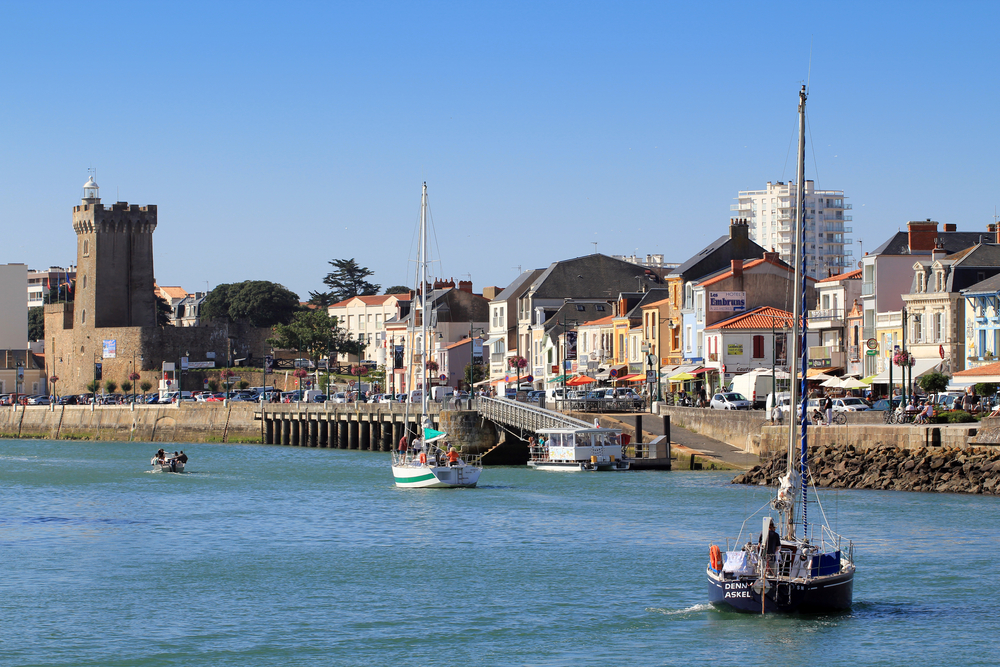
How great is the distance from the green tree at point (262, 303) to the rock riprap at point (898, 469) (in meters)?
123

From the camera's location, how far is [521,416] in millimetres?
67125

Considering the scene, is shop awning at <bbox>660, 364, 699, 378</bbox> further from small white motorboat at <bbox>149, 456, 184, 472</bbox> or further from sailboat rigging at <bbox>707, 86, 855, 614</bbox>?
sailboat rigging at <bbox>707, 86, 855, 614</bbox>

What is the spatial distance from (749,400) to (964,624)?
129ft

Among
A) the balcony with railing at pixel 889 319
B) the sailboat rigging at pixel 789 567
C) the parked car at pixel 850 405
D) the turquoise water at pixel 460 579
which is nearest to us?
the turquoise water at pixel 460 579

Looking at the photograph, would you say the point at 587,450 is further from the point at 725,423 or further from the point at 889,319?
the point at 889,319

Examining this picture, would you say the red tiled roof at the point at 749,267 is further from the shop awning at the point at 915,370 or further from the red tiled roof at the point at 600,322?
the shop awning at the point at 915,370

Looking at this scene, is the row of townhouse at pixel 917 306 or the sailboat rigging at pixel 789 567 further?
the row of townhouse at pixel 917 306

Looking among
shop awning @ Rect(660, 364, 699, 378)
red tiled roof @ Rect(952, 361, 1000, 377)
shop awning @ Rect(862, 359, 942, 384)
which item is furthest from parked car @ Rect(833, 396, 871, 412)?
shop awning @ Rect(660, 364, 699, 378)

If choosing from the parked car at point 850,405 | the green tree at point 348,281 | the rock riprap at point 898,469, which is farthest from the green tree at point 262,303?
the rock riprap at point 898,469

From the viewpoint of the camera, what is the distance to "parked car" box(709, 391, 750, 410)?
64.8m

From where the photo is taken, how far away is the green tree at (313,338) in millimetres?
142250

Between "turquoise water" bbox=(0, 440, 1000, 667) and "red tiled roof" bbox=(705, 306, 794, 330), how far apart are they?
2496cm

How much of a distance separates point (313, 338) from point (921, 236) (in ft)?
267

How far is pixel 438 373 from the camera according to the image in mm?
120938
